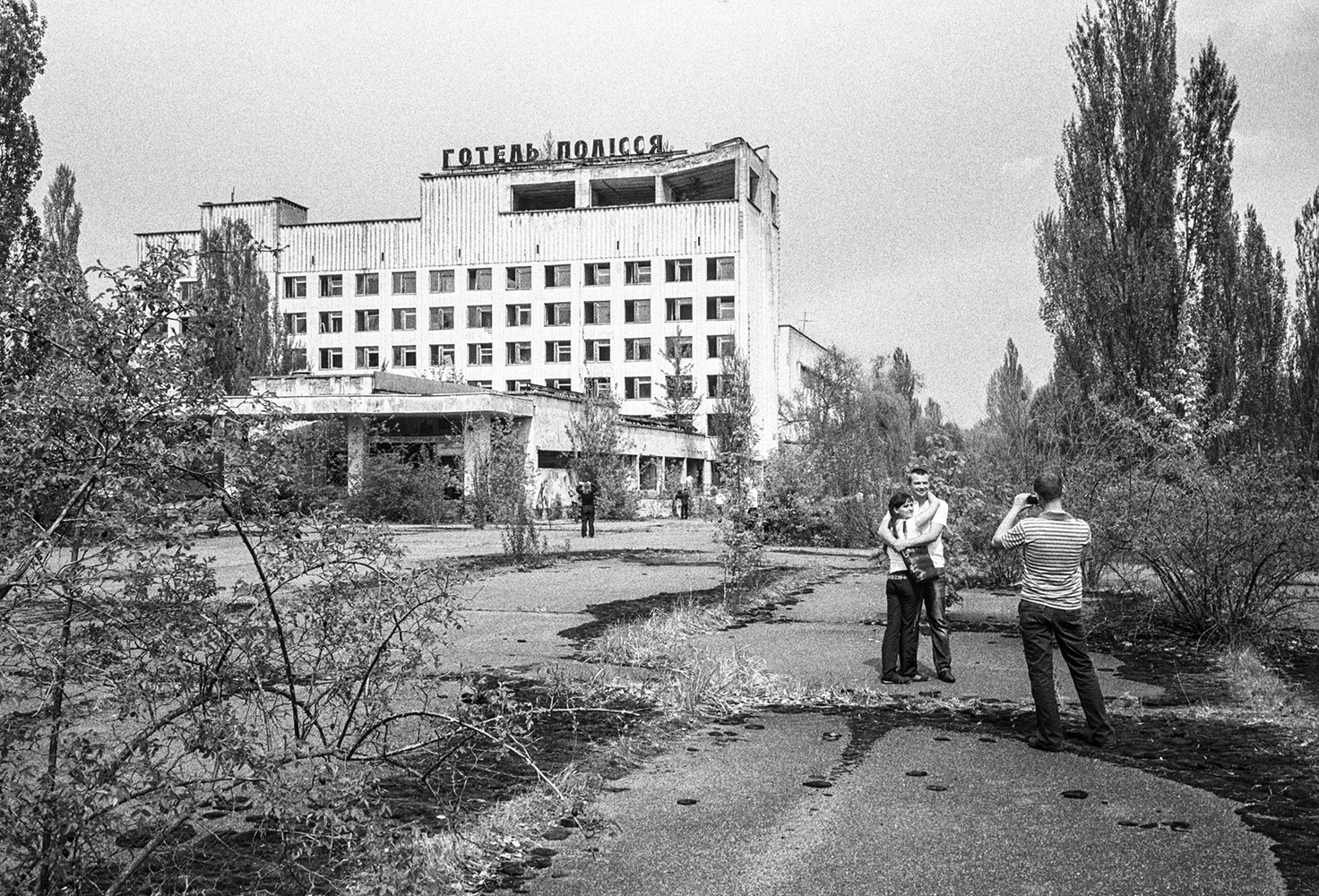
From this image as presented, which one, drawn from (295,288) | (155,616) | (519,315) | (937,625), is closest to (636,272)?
(519,315)

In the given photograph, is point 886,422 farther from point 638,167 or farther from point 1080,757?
point 638,167

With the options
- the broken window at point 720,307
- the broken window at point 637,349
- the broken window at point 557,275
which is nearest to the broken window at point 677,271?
the broken window at point 720,307

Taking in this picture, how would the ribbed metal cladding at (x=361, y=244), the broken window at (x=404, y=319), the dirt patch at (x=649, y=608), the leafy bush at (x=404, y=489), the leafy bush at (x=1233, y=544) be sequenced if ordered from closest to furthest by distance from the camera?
the leafy bush at (x=1233, y=544)
the dirt patch at (x=649, y=608)
the leafy bush at (x=404, y=489)
the ribbed metal cladding at (x=361, y=244)
the broken window at (x=404, y=319)

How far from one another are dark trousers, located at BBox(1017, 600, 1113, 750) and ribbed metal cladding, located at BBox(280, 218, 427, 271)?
72.2 meters

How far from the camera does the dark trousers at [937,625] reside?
31.6 ft

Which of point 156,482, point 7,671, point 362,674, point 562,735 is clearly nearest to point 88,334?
point 156,482

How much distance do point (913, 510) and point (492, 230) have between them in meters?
68.3

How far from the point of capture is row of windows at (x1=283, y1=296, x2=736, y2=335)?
7369cm

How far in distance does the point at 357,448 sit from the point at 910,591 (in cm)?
4028

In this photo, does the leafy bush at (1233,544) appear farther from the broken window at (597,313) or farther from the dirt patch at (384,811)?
the broken window at (597,313)

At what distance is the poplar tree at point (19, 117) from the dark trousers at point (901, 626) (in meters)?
23.4

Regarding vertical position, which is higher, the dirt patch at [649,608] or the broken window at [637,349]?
the broken window at [637,349]

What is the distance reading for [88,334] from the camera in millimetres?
3975

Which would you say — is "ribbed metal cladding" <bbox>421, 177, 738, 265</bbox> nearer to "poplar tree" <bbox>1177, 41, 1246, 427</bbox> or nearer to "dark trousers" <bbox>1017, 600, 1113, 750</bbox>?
"poplar tree" <bbox>1177, 41, 1246, 427</bbox>
